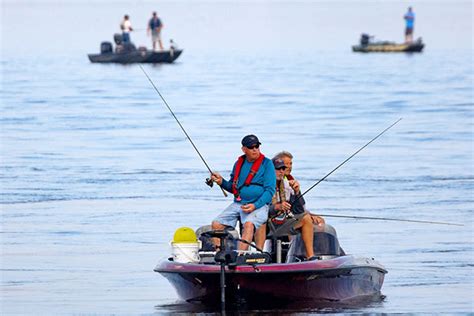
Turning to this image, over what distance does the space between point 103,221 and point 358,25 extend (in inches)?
4905

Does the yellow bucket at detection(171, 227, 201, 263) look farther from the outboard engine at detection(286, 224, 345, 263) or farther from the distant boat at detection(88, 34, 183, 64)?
the distant boat at detection(88, 34, 183, 64)

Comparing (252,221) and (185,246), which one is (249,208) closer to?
(252,221)

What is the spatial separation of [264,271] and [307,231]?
87 centimetres

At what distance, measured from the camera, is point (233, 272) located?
1516 cm

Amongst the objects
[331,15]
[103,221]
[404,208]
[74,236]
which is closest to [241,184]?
[74,236]

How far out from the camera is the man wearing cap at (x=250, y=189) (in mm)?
15789

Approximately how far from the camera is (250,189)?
15.9m

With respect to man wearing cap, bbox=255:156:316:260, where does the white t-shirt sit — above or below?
above

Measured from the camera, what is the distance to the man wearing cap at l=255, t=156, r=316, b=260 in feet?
52.1

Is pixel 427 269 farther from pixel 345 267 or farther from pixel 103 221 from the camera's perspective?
pixel 103 221

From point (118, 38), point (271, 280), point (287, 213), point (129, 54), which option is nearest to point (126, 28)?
point (118, 38)

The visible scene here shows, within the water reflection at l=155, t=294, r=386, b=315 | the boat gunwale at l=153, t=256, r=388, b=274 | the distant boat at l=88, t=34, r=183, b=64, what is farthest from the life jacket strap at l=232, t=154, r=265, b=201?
the distant boat at l=88, t=34, r=183, b=64

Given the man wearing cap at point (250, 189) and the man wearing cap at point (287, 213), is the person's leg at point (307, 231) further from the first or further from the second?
the man wearing cap at point (250, 189)

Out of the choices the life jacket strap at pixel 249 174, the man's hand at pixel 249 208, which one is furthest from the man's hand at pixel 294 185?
the man's hand at pixel 249 208
